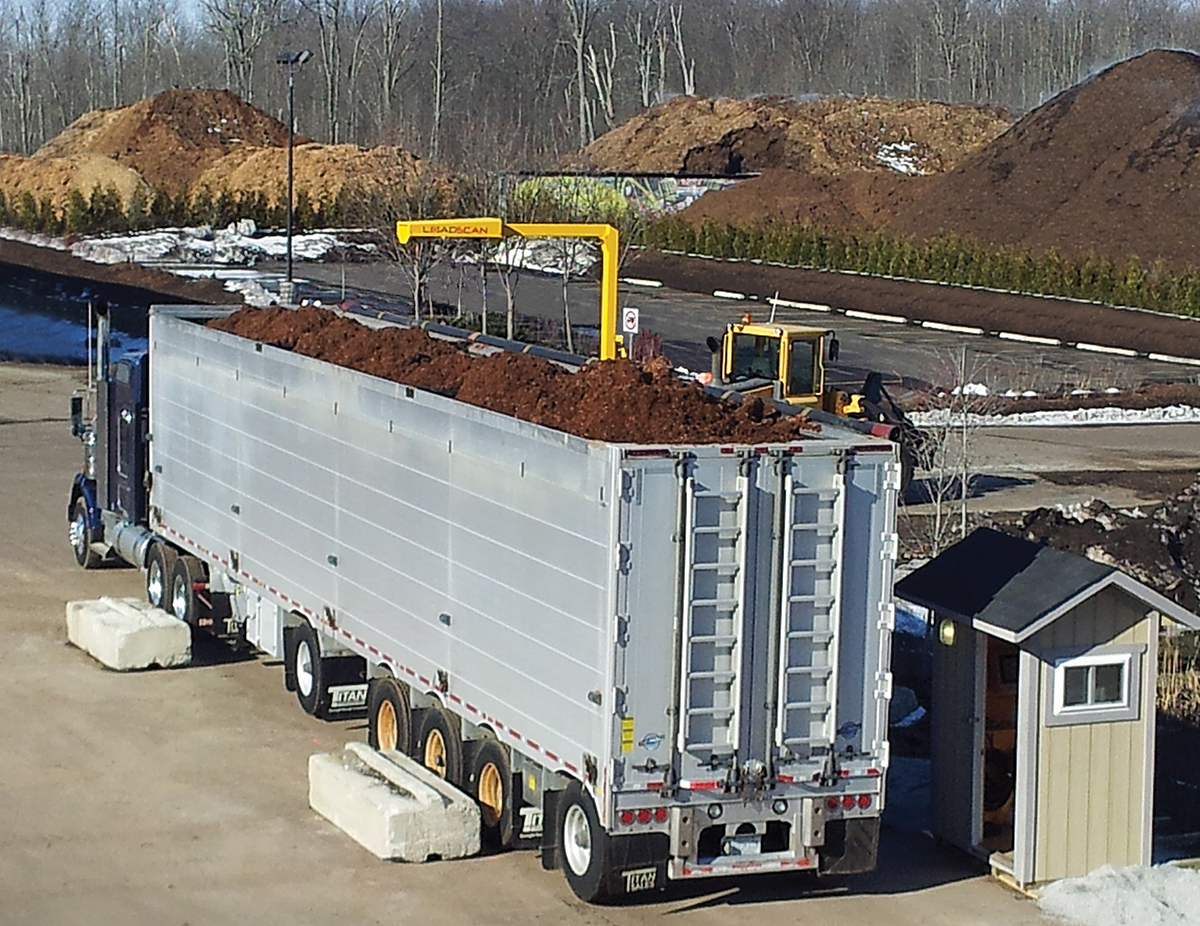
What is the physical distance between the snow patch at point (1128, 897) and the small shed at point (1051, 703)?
0.21m

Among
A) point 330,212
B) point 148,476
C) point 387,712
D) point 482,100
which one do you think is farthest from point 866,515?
point 482,100

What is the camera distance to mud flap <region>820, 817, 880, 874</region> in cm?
1165

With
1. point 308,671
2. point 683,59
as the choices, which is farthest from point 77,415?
point 683,59

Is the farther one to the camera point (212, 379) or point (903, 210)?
point (903, 210)

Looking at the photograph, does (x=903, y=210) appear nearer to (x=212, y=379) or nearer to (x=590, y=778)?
(x=212, y=379)

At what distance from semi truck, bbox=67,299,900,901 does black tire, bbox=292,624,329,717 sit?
150cm

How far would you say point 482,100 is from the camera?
127312 millimetres

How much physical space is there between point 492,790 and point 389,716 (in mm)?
1743

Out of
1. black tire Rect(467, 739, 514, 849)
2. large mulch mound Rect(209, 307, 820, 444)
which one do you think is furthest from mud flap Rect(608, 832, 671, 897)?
large mulch mound Rect(209, 307, 820, 444)

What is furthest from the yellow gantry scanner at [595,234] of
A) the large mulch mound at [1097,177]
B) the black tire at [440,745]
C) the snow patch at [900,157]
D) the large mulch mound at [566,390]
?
the snow patch at [900,157]

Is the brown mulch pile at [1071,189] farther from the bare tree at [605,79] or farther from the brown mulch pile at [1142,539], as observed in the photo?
the bare tree at [605,79]

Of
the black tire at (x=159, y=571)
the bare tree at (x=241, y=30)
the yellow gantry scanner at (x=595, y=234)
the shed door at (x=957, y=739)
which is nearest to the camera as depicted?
the shed door at (x=957, y=739)

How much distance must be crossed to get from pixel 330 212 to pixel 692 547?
6504 cm

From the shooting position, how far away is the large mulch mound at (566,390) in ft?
37.8
